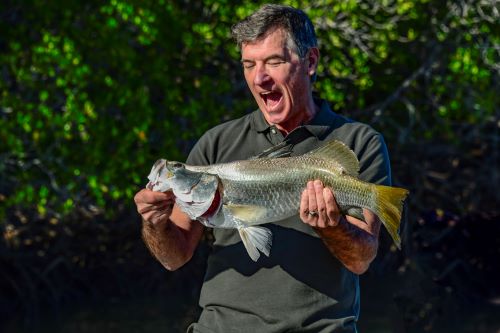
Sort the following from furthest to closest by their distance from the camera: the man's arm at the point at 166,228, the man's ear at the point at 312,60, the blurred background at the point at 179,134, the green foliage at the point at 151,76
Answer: the blurred background at the point at 179,134 → the green foliage at the point at 151,76 → the man's ear at the point at 312,60 → the man's arm at the point at 166,228

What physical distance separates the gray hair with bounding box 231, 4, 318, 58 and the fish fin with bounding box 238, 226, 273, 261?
712mm

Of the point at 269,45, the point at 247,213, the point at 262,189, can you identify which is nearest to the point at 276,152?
the point at 262,189

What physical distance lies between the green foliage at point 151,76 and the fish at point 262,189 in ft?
21.7

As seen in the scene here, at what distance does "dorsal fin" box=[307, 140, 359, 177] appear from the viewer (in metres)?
3.62

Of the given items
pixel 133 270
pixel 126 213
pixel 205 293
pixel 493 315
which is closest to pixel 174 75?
pixel 126 213

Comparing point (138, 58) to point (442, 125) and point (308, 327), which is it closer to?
point (442, 125)

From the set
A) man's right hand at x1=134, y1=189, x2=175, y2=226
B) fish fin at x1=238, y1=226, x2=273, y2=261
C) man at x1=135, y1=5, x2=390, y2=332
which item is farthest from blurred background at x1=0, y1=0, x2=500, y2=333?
fish fin at x1=238, y1=226, x2=273, y2=261

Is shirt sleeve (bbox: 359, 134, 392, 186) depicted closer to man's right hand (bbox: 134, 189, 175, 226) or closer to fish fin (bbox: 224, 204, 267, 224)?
fish fin (bbox: 224, 204, 267, 224)

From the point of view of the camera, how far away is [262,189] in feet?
11.7

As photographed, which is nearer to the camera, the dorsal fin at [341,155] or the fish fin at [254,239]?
the fish fin at [254,239]

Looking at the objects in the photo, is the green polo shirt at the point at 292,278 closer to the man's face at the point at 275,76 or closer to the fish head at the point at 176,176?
the man's face at the point at 275,76

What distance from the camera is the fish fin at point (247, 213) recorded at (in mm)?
3508

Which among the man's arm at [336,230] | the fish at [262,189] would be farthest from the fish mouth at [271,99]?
the man's arm at [336,230]

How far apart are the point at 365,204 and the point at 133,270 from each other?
9290 millimetres
